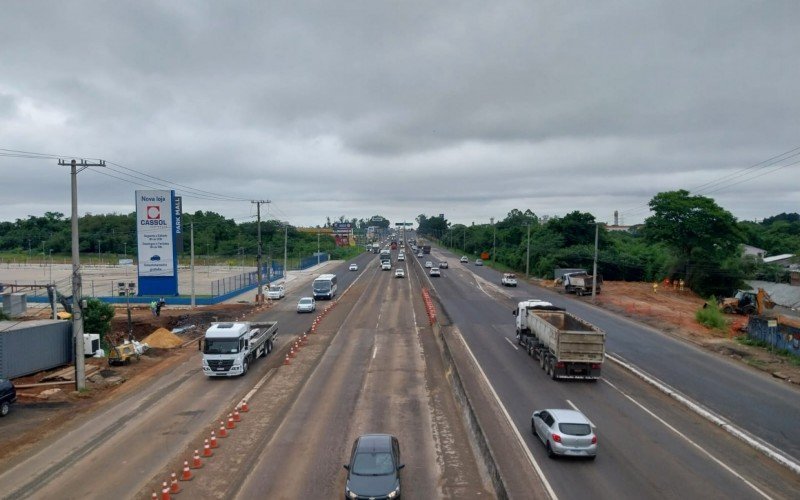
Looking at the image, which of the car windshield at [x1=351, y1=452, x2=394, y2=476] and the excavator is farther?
the excavator

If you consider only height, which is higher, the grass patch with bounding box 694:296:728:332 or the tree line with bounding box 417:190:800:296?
the tree line with bounding box 417:190:800:296

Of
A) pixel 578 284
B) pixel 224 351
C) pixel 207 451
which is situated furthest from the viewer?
pixel 578 284

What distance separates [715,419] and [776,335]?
18.7 meters

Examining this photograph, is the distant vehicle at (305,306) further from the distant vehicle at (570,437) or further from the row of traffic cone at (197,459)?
the distant vehicle at (570,437)

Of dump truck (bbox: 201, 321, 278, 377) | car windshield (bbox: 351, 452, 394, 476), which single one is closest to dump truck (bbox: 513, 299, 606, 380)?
car windshield (bbox: 351, 452, 394, 476)

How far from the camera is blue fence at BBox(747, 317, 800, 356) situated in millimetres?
34062

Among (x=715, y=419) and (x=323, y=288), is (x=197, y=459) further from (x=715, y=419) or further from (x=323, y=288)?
(x=323, y=288)

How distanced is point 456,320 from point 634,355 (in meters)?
16.4

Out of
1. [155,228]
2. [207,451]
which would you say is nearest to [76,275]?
[207,451]

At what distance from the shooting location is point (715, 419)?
857 inches

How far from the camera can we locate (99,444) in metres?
19.9

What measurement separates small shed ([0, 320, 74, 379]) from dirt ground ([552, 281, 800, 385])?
39537mm

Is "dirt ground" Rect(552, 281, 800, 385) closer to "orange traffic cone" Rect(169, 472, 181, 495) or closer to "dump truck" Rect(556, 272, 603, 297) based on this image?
"dump truck" Rect(556, 272, 603, 297)

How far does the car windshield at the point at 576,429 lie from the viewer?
1739cm
